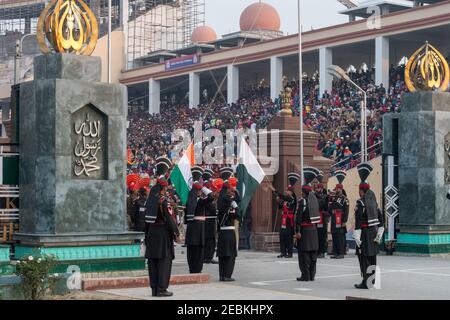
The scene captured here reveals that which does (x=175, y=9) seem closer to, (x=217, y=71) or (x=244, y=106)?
(x=217, y=71)

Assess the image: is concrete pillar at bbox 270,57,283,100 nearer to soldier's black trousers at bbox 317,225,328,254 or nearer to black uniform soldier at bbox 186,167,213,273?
soldier's black trousers at bbox 317,225,328,254

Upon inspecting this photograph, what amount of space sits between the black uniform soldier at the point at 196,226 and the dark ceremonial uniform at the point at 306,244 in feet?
5.87

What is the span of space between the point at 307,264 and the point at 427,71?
7.61 meters

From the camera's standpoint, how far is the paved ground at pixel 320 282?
532 inches

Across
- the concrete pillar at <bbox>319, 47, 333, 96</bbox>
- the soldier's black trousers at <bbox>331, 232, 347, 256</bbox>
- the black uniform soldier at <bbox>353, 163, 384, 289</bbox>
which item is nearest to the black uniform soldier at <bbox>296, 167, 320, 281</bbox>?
the black uniform soldier at <bbox>353, 163, 384, 289</bbox>

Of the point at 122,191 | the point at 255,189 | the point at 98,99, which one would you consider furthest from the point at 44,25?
the point at 255,189

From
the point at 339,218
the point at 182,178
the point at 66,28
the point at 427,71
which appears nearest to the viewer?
the point at 66,28

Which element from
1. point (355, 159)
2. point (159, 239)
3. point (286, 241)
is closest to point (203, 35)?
point (355, 159)

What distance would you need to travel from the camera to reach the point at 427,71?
21.5 metres

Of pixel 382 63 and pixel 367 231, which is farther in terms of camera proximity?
pixel 382 63

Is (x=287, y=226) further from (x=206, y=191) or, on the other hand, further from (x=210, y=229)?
(x=206, y=191)

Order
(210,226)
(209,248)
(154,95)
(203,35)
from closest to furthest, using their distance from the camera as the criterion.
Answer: (210,226)
(209,248)
(154,95)
(203,35)

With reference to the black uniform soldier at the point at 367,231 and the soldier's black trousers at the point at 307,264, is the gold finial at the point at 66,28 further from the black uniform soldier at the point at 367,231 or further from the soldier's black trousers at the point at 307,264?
the black uniform soldier at the point at 367,231

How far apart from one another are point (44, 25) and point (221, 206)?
4415 mm
